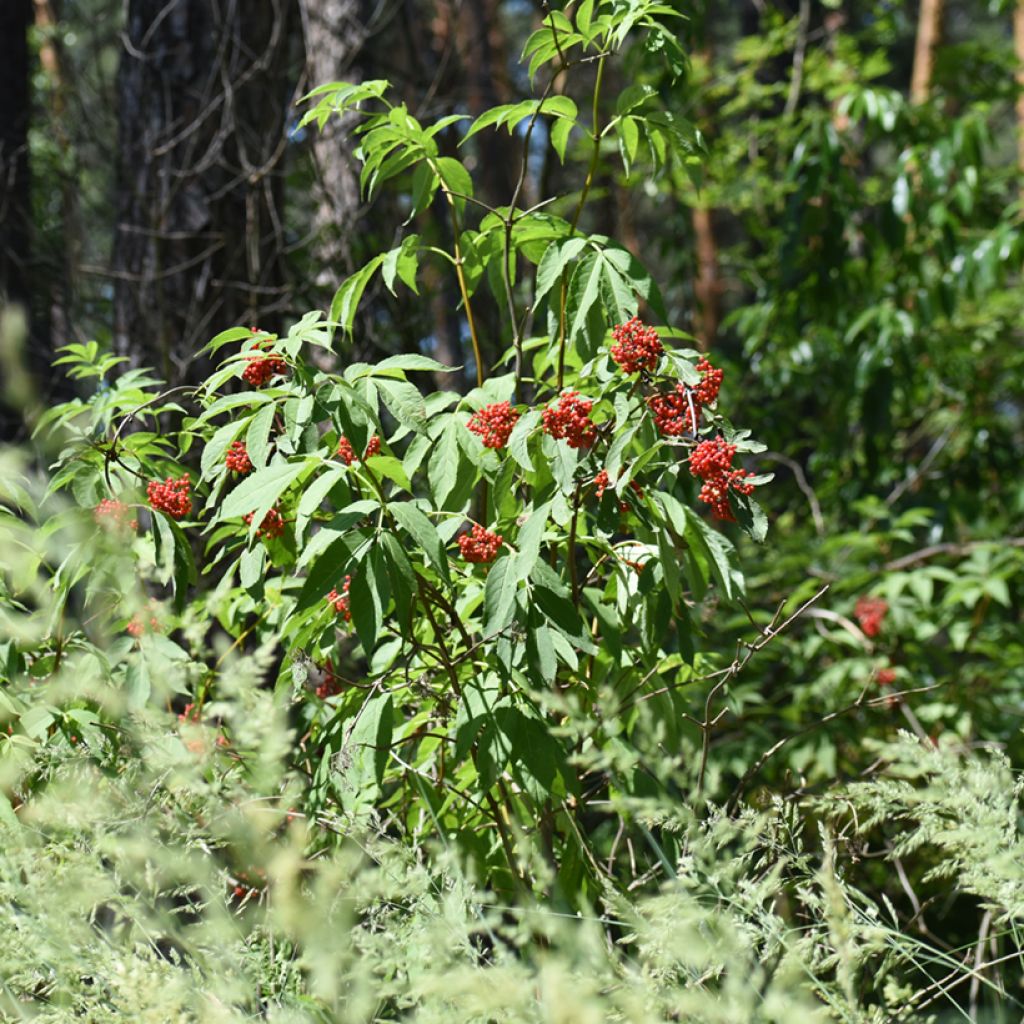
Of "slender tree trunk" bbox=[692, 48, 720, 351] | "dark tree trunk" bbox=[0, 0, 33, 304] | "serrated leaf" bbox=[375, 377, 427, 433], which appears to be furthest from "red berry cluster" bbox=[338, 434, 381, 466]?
"slender tree trunk" bbox=[692, 48, 720, 351]

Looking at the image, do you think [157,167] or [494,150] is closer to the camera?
[157,167]

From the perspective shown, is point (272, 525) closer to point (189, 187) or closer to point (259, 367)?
point (259, 367)

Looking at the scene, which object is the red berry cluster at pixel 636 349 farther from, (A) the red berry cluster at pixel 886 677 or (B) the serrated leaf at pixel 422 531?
(A) the red berry cluster at pixel 886 677

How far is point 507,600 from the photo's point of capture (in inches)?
57.4

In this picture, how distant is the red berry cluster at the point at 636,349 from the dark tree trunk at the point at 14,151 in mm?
3308

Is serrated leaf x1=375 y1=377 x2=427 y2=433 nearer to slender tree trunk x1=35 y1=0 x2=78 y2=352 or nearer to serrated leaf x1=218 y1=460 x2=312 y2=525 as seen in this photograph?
serrated leaf x1=218 y1=460 x2=312 y2=525

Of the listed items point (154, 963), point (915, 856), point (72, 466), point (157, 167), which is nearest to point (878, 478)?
point (915, 856)

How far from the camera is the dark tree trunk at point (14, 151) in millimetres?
4242

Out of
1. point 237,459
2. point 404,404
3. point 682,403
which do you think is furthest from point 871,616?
point 237,459

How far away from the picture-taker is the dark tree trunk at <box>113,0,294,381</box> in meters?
3.36

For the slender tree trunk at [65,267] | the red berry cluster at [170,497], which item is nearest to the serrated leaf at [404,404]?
the red berry cluster at [170,497]

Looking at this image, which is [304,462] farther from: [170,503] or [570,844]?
[570,844]

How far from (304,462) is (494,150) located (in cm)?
595

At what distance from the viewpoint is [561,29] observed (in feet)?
5.58
